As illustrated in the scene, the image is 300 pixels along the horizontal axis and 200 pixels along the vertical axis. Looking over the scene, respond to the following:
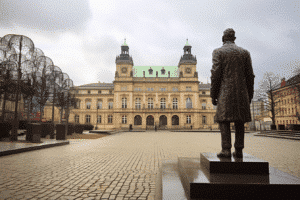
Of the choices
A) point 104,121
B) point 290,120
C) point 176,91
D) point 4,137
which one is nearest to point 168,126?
point 176,91

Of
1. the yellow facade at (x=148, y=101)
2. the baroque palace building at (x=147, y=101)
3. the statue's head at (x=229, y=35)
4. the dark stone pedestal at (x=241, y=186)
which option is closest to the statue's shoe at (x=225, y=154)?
the dark stone pedestal at (x=241, y=186)

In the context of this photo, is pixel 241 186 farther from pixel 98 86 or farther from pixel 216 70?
pixel 98 86

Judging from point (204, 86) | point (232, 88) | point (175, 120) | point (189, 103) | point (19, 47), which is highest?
point (204, 86)

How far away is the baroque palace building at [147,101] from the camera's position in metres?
52.2

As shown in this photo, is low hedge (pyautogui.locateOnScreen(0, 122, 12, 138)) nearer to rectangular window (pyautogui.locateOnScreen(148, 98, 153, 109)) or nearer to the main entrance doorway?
rectangular window (pyautogui.locateOnScreen(148, 98, 153, 109))

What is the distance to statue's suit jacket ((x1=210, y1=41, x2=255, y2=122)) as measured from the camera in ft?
11.8

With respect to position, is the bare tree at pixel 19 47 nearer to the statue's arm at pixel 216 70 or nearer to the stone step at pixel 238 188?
the statue's arm at pixel 216 70

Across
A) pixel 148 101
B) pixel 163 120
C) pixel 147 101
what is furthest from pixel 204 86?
pixel 147 101

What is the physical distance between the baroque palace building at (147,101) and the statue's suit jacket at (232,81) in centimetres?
4707

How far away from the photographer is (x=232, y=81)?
364 cm

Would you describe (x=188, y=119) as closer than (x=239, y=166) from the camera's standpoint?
No

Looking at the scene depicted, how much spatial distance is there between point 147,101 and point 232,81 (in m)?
50.0

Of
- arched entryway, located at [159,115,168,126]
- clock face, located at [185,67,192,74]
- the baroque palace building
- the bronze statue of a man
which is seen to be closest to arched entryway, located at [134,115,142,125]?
the baroque palace building

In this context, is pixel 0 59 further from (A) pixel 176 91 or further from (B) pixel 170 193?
(A) pixel 176 91
